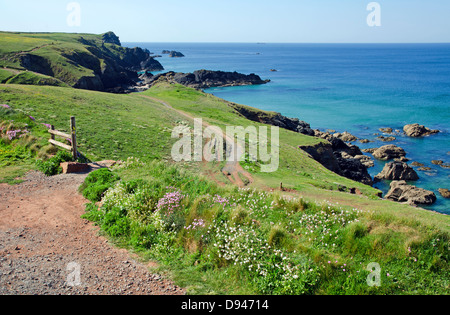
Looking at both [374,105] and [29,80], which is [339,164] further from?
[374,105]

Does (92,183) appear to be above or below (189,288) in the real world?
above

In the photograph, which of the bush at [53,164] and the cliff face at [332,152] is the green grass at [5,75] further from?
the bush at [53,164]

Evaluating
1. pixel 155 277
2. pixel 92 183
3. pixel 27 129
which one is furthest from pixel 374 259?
pixel 27 129

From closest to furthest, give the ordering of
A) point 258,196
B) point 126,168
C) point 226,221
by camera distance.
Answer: point 226,221
point 258,196
point 126,168

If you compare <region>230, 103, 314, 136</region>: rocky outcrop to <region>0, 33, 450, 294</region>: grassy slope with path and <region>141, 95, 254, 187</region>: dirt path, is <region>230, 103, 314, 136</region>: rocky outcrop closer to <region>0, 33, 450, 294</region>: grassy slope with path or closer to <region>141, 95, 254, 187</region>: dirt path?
<region>0, 33, 450, 294</region>: grassy slope with path

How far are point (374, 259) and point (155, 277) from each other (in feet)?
19.6

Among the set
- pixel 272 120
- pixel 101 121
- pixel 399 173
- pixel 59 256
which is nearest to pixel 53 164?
pixel 59 256

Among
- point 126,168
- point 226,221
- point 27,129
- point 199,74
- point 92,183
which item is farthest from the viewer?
point 199,74

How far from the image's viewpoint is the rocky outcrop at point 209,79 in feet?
395

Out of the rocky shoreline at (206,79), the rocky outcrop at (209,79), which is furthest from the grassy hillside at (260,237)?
the rocky outcrop at (209,79)

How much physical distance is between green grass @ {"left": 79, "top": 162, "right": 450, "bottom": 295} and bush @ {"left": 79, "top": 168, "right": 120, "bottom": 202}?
→ 0.75 meters

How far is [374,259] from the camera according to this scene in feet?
28.7
